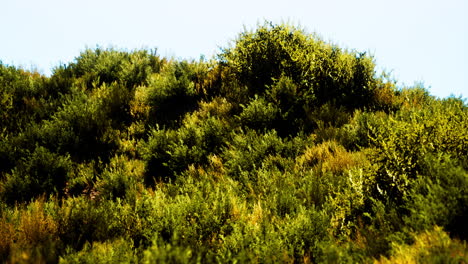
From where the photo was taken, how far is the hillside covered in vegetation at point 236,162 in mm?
2955

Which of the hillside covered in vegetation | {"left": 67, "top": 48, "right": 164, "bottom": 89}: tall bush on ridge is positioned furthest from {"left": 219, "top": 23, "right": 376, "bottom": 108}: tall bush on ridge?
{"left": 67, "top": 48, "right": 164, "bottom": 89}: tall bush on ridge

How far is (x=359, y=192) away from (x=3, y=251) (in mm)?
4206

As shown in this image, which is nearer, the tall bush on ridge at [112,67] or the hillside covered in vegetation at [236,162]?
the hillside covered in vegetation at [236,162]

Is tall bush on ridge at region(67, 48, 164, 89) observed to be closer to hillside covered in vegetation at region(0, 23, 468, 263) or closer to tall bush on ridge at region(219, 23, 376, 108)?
hillside covered in vegetation at region(0, 23, 468, 263)

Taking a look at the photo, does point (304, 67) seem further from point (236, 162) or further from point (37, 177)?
point (37, 177)

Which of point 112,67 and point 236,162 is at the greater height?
point 112,67

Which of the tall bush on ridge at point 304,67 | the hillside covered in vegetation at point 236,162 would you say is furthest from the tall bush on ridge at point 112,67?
the tall bush on ridge at point 304,67

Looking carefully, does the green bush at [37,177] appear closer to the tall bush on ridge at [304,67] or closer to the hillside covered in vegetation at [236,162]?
the hillside covered in vegetation at [236,162]

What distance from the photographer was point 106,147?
6.44m

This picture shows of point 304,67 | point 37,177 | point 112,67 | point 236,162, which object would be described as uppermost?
point 112,67

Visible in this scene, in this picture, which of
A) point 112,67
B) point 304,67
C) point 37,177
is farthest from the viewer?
point 112,67

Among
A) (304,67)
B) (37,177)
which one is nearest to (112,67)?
(37,177)

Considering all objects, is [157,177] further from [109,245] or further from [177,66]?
[177,66]

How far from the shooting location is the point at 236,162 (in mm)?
5117
